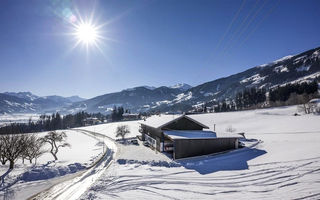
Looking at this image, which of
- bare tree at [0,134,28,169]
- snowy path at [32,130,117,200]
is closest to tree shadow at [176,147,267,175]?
snowy path at [32,130,117,200]

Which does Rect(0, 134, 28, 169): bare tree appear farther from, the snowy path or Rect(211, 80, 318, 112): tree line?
Rect(211, 80, 318, 112): tree line

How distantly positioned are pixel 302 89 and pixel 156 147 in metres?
105

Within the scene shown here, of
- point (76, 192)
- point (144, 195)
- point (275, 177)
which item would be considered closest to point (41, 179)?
point (76, 192)

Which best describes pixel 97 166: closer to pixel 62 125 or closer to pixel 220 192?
pixel 220 192

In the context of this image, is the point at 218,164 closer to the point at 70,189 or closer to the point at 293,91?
the point at 70,189

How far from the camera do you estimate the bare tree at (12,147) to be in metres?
18.9

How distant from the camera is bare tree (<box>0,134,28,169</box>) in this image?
18.9 meters

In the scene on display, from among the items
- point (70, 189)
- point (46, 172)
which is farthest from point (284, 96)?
point (46, 172)

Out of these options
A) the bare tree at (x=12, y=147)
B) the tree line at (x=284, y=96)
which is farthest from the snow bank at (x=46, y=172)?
the tree line at (x=284, y=96)

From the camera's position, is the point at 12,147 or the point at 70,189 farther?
the point at 12,147

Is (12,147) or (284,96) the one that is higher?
(284,96)

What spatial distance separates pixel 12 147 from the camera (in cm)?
1958

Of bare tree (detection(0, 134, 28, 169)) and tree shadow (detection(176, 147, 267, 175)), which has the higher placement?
bare tree (detection(0, 134, 28, 169))

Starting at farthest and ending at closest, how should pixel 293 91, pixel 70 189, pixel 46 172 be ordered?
pixel 293 91 < pixel 46 172 < pixel 70 189
